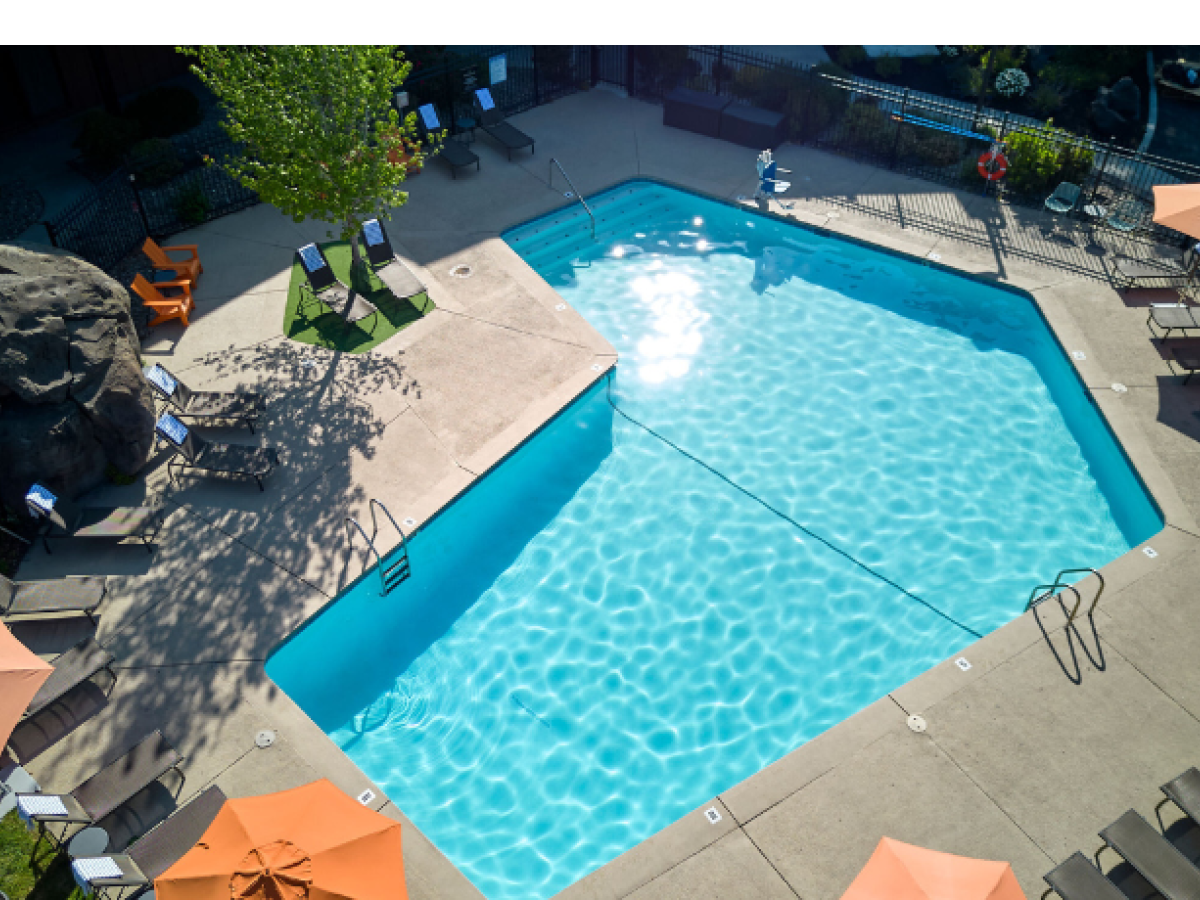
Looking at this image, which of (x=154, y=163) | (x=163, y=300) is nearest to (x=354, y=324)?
(x=163, y=300)

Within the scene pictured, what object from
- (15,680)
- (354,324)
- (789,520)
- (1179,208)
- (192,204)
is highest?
(1179,208)

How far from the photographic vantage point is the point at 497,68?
22.9 metres

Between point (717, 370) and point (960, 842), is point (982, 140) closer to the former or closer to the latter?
point (717, 370)

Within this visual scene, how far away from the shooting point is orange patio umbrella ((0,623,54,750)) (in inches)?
378

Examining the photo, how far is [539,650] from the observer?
13.0 m

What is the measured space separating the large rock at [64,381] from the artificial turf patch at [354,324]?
3130mm

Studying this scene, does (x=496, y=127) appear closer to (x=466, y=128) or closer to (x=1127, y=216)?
(x=466, y=128)

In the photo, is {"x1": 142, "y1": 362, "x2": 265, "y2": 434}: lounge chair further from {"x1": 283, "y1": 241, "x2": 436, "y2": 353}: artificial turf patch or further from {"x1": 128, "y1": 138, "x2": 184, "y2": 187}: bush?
{"x1": 128, "y1": 138, "x2": 184, "y2": 187}: bush

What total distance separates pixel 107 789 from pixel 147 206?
13.1m

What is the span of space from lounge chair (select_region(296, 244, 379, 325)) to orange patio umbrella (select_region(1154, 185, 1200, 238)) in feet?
45.0

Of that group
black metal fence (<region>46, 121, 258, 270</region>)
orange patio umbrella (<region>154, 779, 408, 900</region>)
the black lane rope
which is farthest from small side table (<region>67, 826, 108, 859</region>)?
black metal fence (<region>46, 121, 258, 270</region>)
